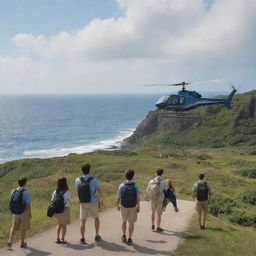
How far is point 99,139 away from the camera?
125 meters

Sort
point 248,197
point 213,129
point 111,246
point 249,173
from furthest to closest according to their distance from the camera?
point 213,129, point 249,173, point 248,197, point 111,246

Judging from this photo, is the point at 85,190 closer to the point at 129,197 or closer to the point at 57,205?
the point at 57,205

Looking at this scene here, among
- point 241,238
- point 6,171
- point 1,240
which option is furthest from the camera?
point 6,171

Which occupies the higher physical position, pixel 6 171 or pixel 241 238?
pixel 241 238

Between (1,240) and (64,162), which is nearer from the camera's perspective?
(1,240)

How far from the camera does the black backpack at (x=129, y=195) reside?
11534 mm

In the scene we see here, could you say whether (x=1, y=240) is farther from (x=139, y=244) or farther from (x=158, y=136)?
(x=158, y=136)

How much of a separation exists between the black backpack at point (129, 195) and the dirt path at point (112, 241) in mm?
1505

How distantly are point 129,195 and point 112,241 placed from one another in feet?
6.74

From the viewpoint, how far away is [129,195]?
1155 cm

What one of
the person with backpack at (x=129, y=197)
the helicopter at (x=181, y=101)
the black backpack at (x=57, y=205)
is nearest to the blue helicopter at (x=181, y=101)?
the helicopter at (x=181, y=101)

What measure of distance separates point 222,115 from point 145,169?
231 feet

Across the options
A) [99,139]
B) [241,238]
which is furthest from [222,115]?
[241,238]

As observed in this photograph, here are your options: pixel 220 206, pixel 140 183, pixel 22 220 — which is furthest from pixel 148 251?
pixel 140 183
